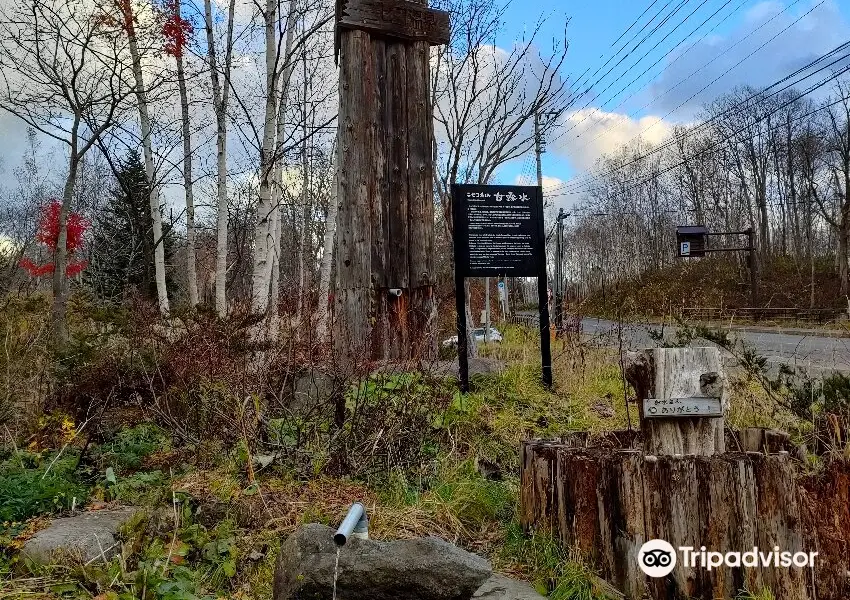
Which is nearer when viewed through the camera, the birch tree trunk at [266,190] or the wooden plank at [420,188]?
the wooden plank at [420,188]

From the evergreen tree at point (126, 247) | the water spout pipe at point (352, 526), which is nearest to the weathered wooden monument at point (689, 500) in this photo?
the water spout pipe at point (352, 526)

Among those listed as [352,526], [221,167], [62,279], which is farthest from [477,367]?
[221,167]

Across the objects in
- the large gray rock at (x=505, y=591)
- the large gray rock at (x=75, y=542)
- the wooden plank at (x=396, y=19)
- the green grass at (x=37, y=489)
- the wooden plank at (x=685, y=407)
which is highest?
the wooden plank at (x=396, y=19)

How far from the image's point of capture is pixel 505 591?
2.76m

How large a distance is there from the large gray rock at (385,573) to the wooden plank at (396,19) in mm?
5782

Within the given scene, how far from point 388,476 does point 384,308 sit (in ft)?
9.62

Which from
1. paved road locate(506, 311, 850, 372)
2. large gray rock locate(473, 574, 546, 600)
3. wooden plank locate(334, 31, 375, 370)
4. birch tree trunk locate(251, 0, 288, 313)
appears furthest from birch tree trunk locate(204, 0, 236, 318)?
large gray rock locate(473, 574, 546, 600)

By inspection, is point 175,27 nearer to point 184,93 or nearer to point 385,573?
point 184,93

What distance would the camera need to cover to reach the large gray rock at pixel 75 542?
2.85 meters

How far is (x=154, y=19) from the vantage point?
11.9 m

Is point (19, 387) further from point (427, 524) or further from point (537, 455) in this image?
point (537, 455)

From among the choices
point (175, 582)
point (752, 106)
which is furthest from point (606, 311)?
point (175, 582)

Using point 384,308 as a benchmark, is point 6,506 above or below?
below

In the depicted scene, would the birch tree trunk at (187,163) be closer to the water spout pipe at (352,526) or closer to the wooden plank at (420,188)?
the wooden plank at (420,188)
